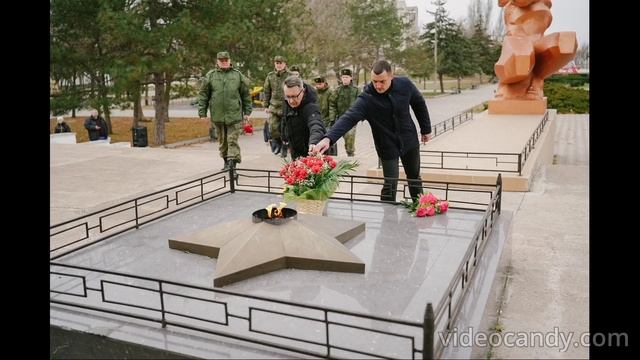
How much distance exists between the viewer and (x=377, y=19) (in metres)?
39.8

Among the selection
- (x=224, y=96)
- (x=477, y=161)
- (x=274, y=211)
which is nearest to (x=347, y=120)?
(x=274, y=211)

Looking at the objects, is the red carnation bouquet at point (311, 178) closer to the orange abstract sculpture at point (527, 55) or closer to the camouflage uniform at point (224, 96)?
the camouflage uniform at point (224, 96)

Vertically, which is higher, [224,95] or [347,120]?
[224,95]

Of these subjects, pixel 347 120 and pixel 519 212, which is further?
pixel 519 212

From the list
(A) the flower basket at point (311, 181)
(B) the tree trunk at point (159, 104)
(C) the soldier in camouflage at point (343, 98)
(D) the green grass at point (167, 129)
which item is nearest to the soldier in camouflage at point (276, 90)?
(C) the soldier in camouflage at point (343, 98)

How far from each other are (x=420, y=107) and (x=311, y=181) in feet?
4.61

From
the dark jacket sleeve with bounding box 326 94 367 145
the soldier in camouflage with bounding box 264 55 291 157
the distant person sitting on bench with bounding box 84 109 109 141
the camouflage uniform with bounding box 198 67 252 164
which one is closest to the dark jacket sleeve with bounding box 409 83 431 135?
the dark jacket sleeve with bounding box 326 94 367 145

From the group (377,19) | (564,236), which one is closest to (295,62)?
(564,236)

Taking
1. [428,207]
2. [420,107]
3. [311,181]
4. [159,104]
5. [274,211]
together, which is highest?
[159,104]

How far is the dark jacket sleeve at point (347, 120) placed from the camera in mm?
5242

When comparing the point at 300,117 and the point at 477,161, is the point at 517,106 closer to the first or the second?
the point at 477,161

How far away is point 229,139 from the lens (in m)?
9.08

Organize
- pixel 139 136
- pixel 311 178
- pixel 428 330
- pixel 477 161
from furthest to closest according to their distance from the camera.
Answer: pixel 139 136
pixel 477 161
pixel 311 178
pixel 428 330

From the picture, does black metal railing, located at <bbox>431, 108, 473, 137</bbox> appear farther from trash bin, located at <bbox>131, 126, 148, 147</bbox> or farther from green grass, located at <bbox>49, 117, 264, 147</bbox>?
green grass, located at <bbox>49, 117, 264, 147</bbox>
